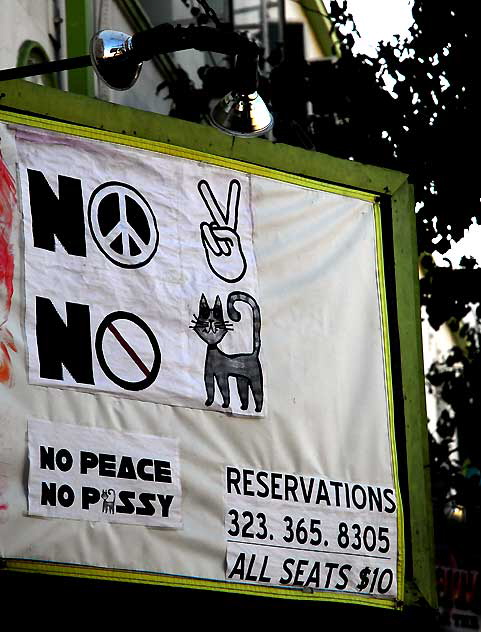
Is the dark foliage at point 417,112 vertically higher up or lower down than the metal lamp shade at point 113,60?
higher up

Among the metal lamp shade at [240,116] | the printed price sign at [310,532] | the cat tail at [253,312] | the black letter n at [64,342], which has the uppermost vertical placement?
the metal lamp shade at [240,116]

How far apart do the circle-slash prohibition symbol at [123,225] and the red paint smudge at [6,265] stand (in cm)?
44

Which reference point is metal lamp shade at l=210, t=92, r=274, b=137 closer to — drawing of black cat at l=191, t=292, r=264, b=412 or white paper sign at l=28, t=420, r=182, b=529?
drawing of black cat at l=191, t=292, r=264, b=412

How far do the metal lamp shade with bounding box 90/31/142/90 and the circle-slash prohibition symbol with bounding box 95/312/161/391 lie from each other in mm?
1112

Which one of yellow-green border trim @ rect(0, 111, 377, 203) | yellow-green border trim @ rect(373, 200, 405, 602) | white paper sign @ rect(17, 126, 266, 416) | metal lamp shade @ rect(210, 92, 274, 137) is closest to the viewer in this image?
white paper sign @ rect(17, 126, 266, 416)

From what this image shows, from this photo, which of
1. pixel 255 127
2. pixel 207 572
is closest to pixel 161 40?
pixel 255 127

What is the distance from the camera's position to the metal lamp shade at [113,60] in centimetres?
630

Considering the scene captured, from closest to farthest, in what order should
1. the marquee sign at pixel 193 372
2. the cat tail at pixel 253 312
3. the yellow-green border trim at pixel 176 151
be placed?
the marquee sign at pixel 193 372 < the yellow-green border trim at pixel 176 151 < the cat tail at pixel 253 312

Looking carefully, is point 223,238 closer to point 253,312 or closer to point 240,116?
point 253,312

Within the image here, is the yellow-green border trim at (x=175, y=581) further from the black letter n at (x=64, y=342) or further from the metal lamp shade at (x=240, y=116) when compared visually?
the metal lamp shade at (x=240, y=116)

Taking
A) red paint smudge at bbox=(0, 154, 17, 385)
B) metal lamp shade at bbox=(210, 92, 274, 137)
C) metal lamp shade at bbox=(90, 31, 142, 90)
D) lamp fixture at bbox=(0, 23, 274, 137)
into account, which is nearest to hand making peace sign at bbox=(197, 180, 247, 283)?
metal lamp shade at bbox=(210, 92, 274, 137)

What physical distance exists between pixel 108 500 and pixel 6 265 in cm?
118

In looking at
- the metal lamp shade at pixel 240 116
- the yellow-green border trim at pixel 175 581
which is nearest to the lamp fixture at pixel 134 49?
the metal lamp shade at pixel 240 116

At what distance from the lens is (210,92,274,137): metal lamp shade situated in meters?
6.79
